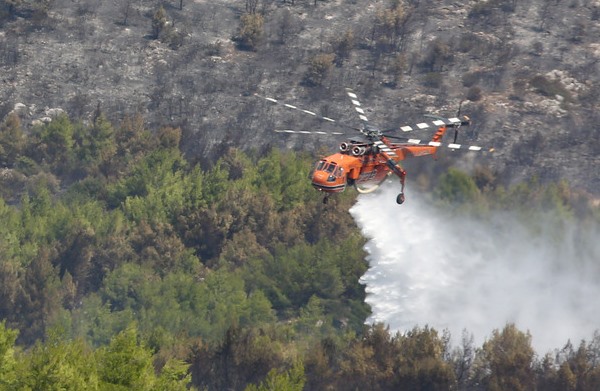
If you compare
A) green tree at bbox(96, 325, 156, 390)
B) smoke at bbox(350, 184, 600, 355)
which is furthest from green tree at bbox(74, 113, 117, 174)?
green tree at bbox(96, 325, 156, 390)

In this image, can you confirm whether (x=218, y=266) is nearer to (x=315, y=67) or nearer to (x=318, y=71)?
(x=315, y=67)

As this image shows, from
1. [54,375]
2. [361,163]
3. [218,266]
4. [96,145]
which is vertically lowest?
[96,145]

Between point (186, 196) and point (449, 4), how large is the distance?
164 feet

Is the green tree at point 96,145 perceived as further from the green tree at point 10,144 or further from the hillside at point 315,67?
the hillside at point 315,67

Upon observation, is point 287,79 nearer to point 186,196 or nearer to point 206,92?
point 206,92

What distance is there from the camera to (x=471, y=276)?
299ft

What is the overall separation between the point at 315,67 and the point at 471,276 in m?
48.6

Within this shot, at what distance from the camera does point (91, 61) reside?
13600 centimetres

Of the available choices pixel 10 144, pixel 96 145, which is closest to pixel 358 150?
pixel 96 145

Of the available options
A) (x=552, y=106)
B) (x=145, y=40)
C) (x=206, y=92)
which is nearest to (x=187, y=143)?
(x=206, y=92)

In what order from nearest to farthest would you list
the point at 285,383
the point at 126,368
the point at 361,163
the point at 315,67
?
the point at 126,368 < the point at 285,383 < the point at 361,163 < the point at 315,67

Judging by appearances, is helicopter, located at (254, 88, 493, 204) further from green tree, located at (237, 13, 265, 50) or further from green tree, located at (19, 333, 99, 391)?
green tree, located at (237, 13, 265, 50)

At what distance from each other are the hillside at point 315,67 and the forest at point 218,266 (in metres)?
7.04

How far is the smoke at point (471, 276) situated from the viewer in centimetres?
8569
